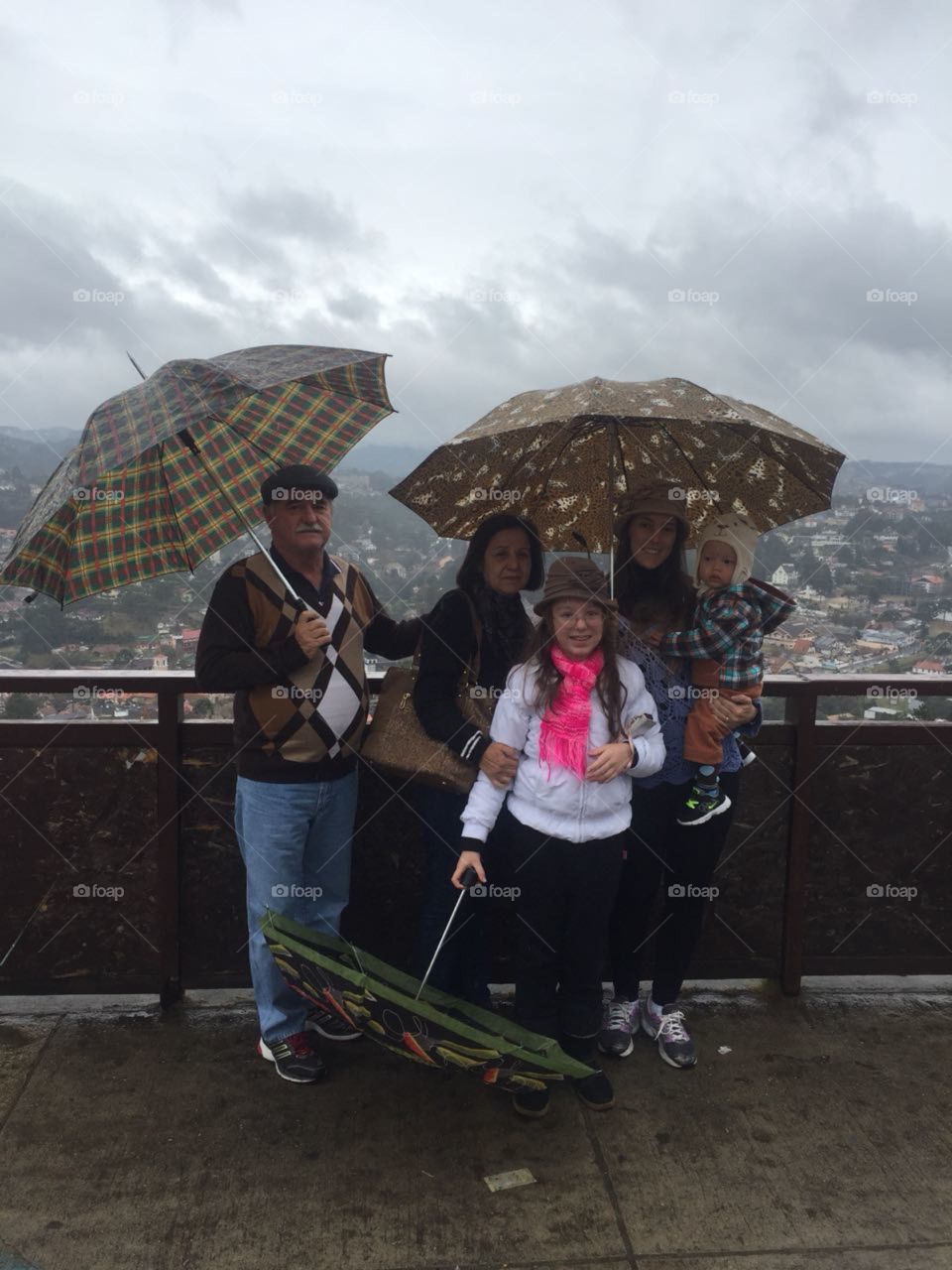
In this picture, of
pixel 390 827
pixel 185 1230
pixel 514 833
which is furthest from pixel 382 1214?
pixel 390 827

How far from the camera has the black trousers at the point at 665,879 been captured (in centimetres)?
348

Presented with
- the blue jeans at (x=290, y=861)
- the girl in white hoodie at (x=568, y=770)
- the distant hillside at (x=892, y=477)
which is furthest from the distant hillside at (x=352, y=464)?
the blue jeans at (x=290, y=861)

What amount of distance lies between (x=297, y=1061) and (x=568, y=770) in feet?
5.05

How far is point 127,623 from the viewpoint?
366 cm

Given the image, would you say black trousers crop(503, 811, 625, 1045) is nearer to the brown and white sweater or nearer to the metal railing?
the brown and white sweater

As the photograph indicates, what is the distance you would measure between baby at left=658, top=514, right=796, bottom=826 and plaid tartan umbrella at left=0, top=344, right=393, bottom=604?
52.5 inches

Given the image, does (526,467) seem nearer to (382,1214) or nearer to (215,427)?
(215,427)

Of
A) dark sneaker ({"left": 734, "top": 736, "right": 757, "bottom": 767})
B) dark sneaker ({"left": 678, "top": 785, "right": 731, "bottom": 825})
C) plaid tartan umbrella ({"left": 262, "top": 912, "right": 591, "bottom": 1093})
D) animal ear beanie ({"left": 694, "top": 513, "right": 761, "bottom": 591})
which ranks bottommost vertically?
plaid tartan umbrella ({"left": 262, "top": 912, "right": 591, "bottom": 1093})

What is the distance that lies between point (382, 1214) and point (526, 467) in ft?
8.11

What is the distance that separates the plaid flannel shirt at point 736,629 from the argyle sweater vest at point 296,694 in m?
1.19

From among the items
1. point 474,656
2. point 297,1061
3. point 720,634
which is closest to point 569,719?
point 474,656

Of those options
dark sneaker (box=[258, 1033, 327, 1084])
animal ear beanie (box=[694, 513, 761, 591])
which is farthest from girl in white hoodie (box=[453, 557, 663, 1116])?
dark sneaker (box=[258, 1033, 327, 1084])

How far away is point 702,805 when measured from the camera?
3422 mm

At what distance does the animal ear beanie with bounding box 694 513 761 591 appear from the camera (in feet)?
10.9
